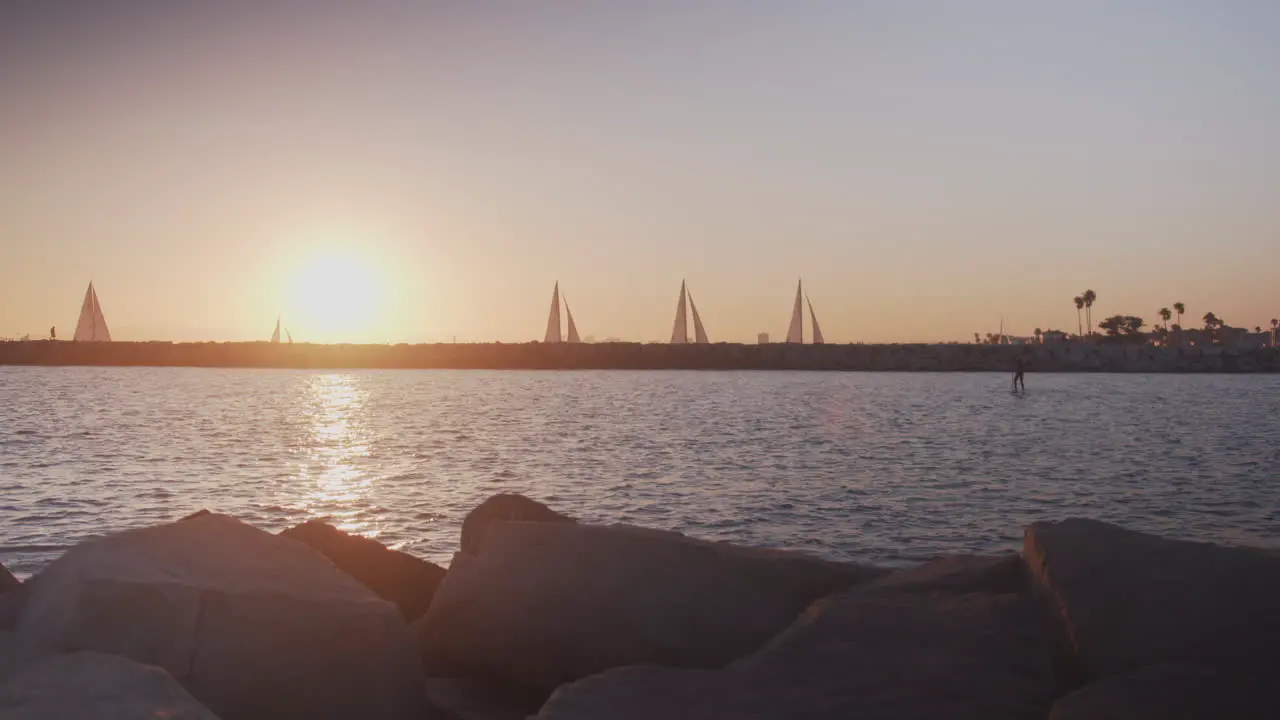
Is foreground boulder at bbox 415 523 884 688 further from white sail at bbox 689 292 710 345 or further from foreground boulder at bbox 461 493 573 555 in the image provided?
white sail at bbox 689 292 710 345

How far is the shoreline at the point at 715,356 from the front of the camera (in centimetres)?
10075

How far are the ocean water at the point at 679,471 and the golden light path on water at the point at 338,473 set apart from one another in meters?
0.09

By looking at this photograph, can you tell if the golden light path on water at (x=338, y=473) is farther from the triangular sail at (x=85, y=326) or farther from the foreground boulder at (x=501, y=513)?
the triangular sail at (x=85, y=326)

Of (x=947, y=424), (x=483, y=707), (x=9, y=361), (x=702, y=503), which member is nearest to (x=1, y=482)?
(x=702, y=503)

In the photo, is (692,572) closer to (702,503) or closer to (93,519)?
(702,503)

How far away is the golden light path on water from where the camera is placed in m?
14.8

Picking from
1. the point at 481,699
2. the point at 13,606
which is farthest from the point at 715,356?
the point at 13,606

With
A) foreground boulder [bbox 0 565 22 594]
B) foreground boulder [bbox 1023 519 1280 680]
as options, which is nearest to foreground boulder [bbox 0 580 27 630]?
foreground boulder [bbox 0 565 22 594]

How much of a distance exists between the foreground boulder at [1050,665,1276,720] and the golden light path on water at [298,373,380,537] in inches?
371

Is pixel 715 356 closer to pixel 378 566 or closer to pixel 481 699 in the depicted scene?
pixel 378 566

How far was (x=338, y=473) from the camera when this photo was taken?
20875 mm

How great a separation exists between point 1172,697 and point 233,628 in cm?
385

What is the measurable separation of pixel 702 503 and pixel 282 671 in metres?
11.6

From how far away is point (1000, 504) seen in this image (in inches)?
631
